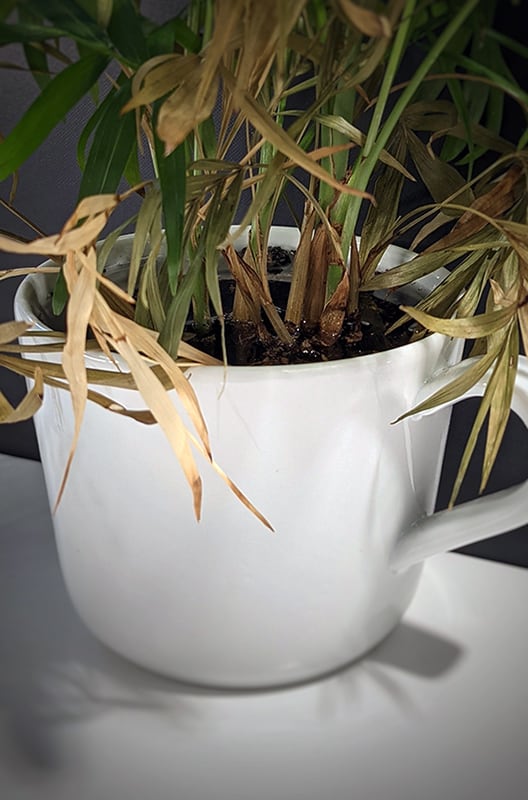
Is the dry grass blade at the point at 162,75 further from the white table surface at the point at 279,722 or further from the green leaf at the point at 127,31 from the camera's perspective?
the white table surface at the point at 279,722

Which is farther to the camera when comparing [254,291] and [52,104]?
[254,291]

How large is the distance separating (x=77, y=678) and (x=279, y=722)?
0.11 meters

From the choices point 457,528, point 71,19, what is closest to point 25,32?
point 71,19

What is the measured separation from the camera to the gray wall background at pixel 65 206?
54 centimetres

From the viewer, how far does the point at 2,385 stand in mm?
671

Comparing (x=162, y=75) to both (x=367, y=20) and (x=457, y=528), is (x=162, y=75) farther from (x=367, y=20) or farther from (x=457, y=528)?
(x=457, y=528)

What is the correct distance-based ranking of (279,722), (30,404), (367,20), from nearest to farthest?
(367,20), (30,404), (279,722)

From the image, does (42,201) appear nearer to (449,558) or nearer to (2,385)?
(2,385)

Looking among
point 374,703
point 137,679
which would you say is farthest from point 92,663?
point 374,703

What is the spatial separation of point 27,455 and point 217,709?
1.05ft

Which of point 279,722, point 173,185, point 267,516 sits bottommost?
point 279,722

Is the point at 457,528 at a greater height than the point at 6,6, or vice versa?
the point at 6,6

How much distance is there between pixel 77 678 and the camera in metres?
0.45

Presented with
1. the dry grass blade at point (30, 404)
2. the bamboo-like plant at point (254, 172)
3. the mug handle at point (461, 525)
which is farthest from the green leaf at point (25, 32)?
the mug handle at point (461, 525)
